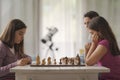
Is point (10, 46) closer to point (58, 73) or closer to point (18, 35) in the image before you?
point (18, 35)

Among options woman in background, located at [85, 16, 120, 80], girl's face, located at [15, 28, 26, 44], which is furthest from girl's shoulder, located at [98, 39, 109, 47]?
girl's face, located at [15, 28, 26, 44]

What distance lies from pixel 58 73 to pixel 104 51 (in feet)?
1.55

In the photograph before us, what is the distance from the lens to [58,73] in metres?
1.60

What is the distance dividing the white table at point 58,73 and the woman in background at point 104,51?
223 mm

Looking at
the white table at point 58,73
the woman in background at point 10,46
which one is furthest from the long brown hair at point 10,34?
the white table at point 58,73

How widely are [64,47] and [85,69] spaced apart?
2757 mm

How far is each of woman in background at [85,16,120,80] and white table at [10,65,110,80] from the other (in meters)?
0.22

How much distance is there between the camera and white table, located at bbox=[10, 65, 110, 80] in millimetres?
1578

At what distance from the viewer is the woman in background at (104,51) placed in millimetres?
1854

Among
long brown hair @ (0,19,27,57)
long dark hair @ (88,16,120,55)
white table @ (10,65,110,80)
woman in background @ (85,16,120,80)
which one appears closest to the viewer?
Result: white table @ (10,65,110,80)

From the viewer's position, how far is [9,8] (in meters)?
4.23

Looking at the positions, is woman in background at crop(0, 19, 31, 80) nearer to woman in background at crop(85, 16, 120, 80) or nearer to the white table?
the white table

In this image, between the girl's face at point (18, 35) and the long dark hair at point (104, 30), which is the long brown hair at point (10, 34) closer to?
the girl's face at point (18, 35)

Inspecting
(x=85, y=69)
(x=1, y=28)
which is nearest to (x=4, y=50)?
(x=85, y=69)
